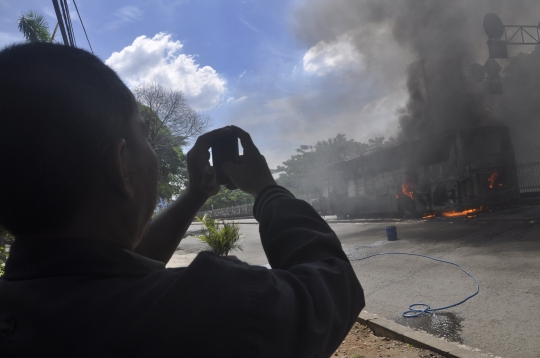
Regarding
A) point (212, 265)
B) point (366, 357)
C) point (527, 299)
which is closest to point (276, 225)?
point (212, 265)

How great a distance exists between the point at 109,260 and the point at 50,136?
0.96 feet

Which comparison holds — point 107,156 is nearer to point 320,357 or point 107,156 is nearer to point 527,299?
point 320,357

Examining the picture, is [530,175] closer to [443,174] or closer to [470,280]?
[443,174]

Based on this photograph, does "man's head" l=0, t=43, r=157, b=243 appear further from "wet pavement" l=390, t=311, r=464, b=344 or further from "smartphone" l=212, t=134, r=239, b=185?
"wet pavement" l=390, t=311, r=464, b=344

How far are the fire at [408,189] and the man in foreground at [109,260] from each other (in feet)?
54.3

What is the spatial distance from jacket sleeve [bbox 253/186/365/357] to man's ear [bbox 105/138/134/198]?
1.23ft

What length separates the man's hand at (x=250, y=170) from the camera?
4.00 feet

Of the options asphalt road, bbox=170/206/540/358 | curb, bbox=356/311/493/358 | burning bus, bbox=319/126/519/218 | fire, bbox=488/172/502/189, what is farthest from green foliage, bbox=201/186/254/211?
fire, bbox=488/172/502/189

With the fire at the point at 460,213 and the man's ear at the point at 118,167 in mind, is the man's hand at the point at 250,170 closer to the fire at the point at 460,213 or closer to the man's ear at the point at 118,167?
the man's ear at the point at 118,167

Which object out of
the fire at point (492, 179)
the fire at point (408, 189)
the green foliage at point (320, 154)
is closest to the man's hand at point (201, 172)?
the fire at point (492, 179)

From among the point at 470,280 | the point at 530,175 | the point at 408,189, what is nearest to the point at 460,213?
the point at 408,189

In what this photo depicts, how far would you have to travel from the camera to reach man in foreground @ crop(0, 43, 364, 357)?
0.75 meters

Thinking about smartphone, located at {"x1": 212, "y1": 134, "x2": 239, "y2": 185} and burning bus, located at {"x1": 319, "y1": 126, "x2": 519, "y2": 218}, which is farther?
burning bus, located at {"x1": 319, "y1": 126, "x2": 519, "y2": 218}

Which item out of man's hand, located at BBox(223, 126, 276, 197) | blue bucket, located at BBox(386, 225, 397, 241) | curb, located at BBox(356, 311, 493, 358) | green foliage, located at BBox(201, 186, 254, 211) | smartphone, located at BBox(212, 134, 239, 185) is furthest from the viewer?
blue bucket, located at BBox(386, 225, 397, 241)
